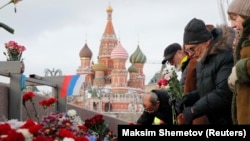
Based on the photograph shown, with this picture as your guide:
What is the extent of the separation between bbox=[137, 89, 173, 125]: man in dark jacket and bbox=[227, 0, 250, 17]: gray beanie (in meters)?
1.18

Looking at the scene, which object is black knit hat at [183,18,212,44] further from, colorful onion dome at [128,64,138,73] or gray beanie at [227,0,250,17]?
colorful onion dome at [128,64,138,73]

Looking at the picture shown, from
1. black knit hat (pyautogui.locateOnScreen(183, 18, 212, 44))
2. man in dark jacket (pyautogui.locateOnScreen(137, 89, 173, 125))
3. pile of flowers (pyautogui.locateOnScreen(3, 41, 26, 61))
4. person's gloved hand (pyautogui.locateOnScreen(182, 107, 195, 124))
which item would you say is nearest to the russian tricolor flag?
pile of flowers (pyautogui.locateOnScreen(3, 41, 26, 61))

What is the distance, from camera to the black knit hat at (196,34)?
129 inches

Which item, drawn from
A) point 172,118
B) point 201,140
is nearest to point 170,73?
point 172,118

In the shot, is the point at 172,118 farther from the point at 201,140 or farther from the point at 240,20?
the point at 201,140

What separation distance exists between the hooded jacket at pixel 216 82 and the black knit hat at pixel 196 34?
0.06 metres

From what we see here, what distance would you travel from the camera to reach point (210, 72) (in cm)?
317

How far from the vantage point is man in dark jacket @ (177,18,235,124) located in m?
3.06

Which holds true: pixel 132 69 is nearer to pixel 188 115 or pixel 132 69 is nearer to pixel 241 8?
pixel 188 115

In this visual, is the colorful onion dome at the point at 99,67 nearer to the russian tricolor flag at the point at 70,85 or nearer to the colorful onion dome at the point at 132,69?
the colorful onion dome at the point at 132,69

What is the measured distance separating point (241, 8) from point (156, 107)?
1348 millimetres

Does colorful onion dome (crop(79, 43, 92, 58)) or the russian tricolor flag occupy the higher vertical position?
colorful onion dome (crop(79, 43, 92, 58))

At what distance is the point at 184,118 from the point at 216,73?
0.31m

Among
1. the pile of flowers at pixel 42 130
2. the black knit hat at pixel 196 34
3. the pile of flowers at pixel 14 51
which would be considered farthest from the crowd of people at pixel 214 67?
the pile of flowers at pixel 14 51
